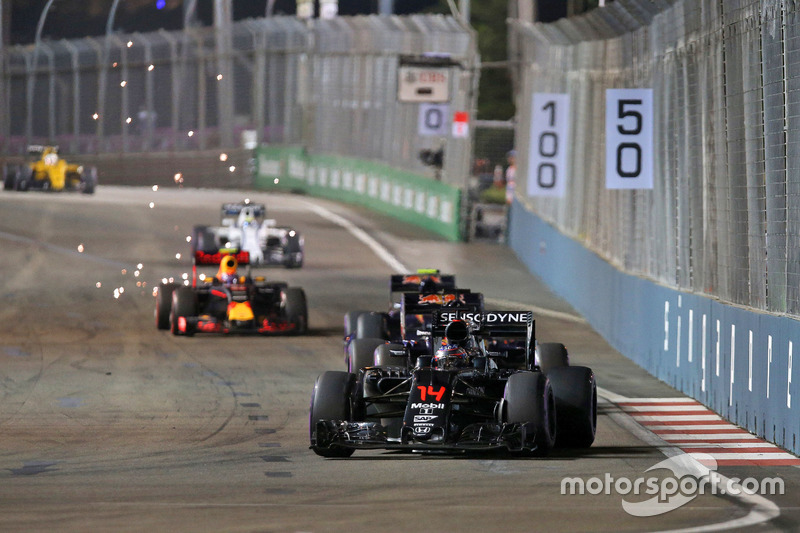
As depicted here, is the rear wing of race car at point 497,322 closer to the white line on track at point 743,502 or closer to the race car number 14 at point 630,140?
the white line on track at point 743,502

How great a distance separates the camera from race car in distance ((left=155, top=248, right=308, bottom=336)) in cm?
2180

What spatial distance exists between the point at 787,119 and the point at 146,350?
31.1 feet

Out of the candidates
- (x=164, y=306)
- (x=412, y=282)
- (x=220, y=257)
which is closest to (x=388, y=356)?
(x=412, y=282)

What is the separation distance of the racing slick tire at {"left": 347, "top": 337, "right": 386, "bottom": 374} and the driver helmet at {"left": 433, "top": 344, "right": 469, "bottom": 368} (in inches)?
101

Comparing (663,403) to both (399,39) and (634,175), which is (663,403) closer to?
(634,175)

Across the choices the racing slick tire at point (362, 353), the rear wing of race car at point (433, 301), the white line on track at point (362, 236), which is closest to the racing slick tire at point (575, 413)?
the racing slick tire at point (362, 353)

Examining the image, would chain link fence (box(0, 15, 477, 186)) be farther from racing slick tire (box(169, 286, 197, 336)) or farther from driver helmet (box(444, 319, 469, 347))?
driver helmet (box(444, 319, 469, 347))

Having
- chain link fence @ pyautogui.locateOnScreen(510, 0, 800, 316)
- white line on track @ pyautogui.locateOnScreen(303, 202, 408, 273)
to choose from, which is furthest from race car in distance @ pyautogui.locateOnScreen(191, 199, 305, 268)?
chain link fence @ pyautogui.locateOnScreen(510, 0, 800, 316)

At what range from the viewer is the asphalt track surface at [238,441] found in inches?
399

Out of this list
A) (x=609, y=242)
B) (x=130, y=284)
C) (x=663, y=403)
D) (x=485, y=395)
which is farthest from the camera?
(x=130, y=284)

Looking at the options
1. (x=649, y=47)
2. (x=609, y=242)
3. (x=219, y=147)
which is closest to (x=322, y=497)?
(x=649, y=47)

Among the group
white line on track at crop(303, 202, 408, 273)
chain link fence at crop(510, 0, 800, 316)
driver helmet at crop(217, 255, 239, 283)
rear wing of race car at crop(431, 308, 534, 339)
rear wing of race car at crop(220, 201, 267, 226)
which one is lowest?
white line on track at crop(303, 202, 408, 273)

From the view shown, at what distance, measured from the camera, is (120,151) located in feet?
190

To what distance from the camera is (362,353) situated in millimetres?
16062
